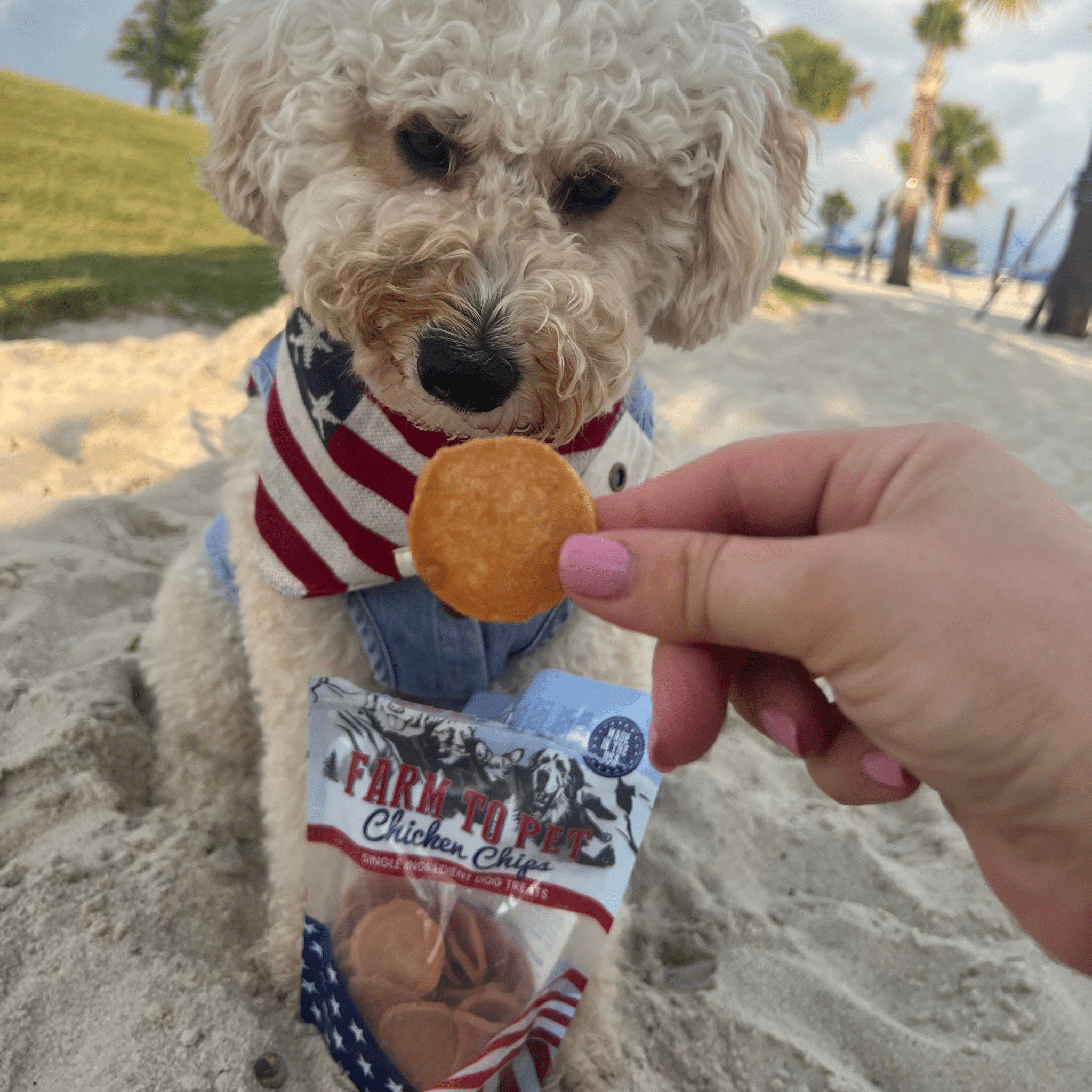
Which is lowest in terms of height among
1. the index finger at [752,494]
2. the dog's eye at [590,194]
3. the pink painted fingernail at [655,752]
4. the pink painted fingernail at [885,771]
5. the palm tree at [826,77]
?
the pink painted fingernail at [655,752]

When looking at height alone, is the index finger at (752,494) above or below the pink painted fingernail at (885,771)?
above

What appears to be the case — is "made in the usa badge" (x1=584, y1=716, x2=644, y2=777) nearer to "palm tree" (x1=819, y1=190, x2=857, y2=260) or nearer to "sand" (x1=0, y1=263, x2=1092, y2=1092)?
"sand" (x1=0, y1=263, x2=1092, y2=1092)

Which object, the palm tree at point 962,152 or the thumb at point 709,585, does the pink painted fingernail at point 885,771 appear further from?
the palm tree at point 962,152

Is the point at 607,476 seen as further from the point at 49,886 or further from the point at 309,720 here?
the point at 49,886

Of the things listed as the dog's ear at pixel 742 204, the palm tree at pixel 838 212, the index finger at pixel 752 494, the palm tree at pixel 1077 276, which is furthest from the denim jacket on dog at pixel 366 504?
the palm tree at pixel 838 212

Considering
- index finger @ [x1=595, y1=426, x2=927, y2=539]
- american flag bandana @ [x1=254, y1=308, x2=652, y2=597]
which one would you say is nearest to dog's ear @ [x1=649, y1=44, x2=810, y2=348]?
american flag bandana @ [x1=254, y1=308, x2=652, y2=597]
